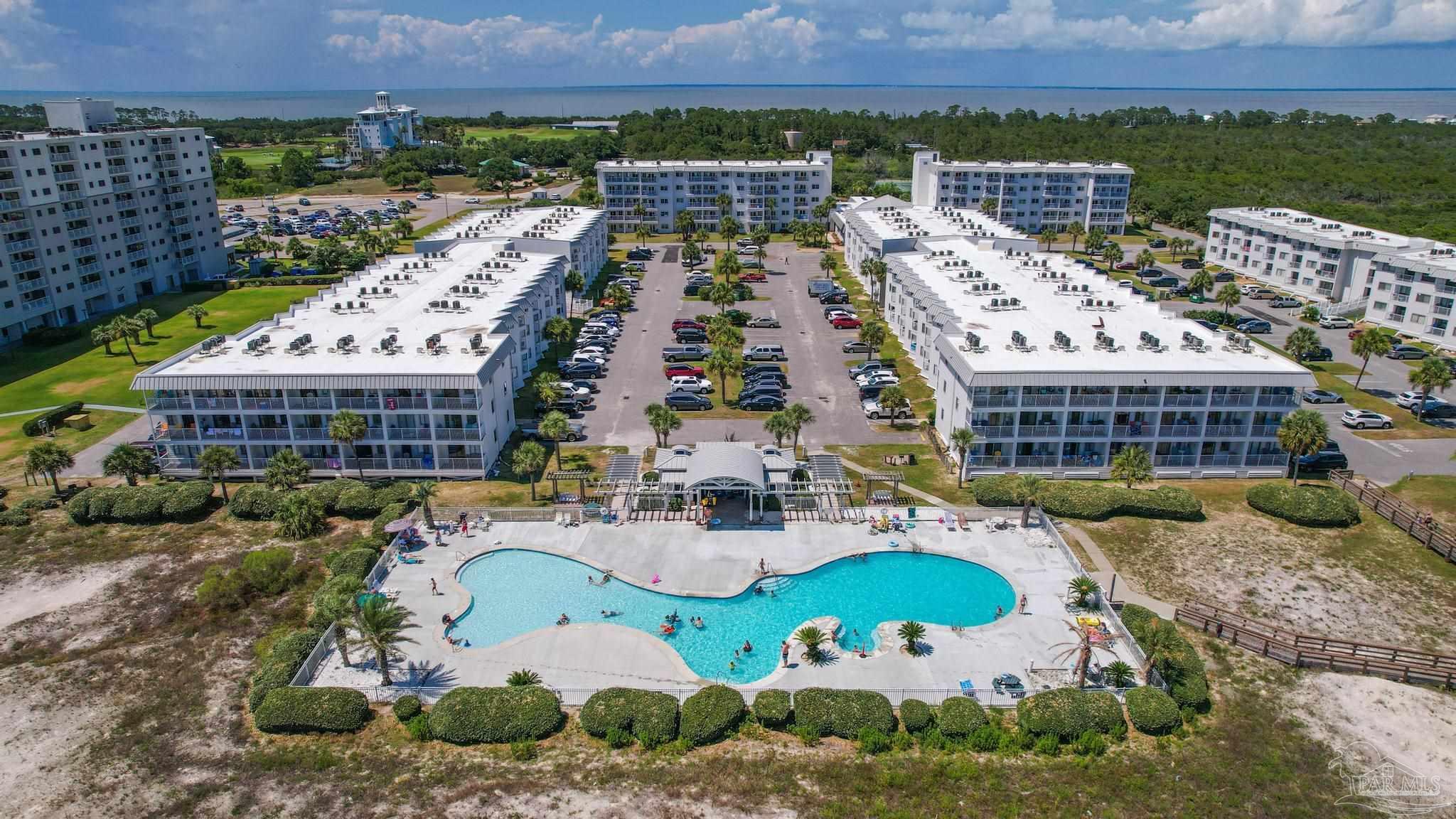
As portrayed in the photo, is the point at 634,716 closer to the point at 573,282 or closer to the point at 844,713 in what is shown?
the point at 844,713

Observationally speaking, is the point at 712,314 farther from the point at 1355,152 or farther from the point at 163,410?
the point at 1355,152

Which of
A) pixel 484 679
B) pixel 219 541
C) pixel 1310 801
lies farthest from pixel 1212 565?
pixel 219 541

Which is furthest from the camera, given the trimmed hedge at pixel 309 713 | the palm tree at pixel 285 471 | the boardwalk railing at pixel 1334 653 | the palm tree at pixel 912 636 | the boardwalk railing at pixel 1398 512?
the palm tree at pixel 285 471

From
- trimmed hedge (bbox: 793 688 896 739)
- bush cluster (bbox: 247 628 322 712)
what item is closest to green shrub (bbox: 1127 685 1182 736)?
trimmed hedge (bbox: 793 688 896 739)

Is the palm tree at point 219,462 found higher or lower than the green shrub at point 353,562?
higher

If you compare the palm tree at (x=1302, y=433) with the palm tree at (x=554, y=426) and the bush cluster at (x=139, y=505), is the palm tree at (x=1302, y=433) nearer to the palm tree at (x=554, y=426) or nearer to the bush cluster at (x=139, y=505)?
the palm tree at (x=554, y=426)

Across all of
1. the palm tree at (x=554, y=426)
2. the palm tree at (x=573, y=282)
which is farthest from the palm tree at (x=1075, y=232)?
the palm tree at (x=554, y=426)
